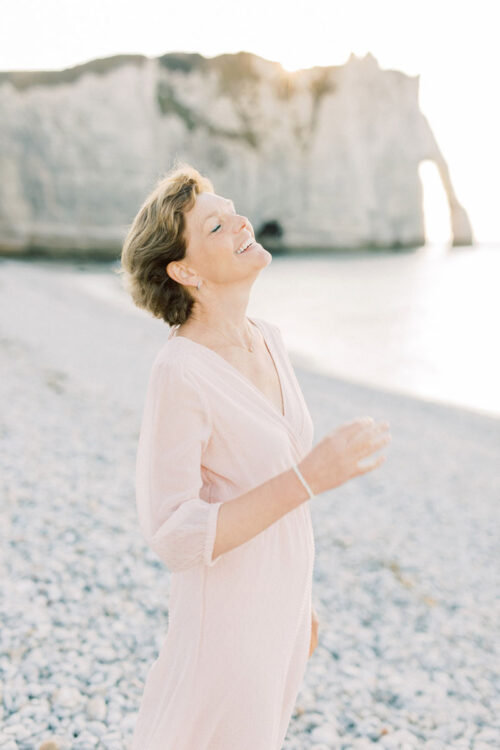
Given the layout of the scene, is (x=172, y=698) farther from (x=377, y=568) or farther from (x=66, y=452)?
(x=66, y=452)

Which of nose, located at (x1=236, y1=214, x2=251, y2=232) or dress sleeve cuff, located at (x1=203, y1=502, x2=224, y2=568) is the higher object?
nose, located at (x1=236, y1=214, x2=251, y2=232)

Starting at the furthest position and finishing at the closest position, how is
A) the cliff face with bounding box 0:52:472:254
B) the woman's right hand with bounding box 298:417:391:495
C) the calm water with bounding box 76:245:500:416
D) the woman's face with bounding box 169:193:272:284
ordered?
the cliff face with bounding box 0:52:472:254 < the calm water with bounding box 76:245:500:416 < the woman's face with bounding box 169:193:272:284 < the woman's right hand with bounding box 298:417:391:495

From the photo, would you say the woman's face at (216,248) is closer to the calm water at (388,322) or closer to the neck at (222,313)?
the neck at (222,313)

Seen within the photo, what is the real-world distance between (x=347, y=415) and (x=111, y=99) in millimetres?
35208

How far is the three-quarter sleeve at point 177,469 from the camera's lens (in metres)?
1.25

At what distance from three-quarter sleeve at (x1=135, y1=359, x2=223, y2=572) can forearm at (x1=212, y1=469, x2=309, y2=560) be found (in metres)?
0.03

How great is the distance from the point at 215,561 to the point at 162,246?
732mm

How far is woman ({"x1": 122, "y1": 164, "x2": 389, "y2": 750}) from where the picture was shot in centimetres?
125

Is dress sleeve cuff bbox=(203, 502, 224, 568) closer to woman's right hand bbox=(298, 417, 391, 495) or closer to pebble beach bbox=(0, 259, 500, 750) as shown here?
woman's right hand bbox=(298, 417, 391, 495)

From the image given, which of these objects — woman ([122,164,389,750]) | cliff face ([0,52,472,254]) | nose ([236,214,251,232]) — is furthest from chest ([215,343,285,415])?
cliff face ([0,52,472,254])

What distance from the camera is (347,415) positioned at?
8898 mm

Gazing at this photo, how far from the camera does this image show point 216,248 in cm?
143

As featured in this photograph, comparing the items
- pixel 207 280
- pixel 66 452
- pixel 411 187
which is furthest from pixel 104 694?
pixel 411 187

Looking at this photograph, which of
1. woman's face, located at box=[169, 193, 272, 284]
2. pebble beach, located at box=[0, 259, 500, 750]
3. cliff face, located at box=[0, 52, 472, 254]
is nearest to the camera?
woman's face, located at box=[169, 193, 272, 284]
